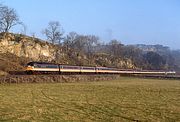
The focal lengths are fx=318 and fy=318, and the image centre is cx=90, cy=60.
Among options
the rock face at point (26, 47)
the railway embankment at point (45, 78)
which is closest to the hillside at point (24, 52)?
the rock face at point (26, 47)

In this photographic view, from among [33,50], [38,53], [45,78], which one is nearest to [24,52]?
[33,50]

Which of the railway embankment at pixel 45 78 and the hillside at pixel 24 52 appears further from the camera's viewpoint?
the hillside at pixel 24 52

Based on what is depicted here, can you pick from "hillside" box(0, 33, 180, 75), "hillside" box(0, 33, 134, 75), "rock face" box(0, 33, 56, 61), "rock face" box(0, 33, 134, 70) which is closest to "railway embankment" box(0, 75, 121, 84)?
"hillside" box(0, 33, 180, 75)

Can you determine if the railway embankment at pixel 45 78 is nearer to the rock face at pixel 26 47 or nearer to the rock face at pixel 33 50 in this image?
the rock face at pixel 33 50

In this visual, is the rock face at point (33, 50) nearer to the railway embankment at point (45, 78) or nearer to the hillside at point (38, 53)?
the hillside at point (38, 53)

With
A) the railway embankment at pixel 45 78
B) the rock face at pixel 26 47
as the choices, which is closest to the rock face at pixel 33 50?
the rock face at pixel 26 47

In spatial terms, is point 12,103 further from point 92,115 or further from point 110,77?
point 110,77

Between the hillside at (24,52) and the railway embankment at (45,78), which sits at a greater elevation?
the hillside at (24,52)

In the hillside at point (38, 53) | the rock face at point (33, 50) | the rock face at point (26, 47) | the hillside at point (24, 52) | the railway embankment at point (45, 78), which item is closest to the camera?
the railway embankment at point (45, 78)

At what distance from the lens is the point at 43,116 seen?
720 inches

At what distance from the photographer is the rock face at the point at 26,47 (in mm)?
89062

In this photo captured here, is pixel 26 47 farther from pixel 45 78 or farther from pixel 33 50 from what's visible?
pixel 45 78

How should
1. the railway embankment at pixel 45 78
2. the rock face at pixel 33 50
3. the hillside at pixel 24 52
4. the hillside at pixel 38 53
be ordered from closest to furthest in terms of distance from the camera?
the railway embankment at pixel 45 78, the hillside at pixel 24 52, the hillside at pixel 38 53, the rock face at pixel 33 50

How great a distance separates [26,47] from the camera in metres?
95.1
